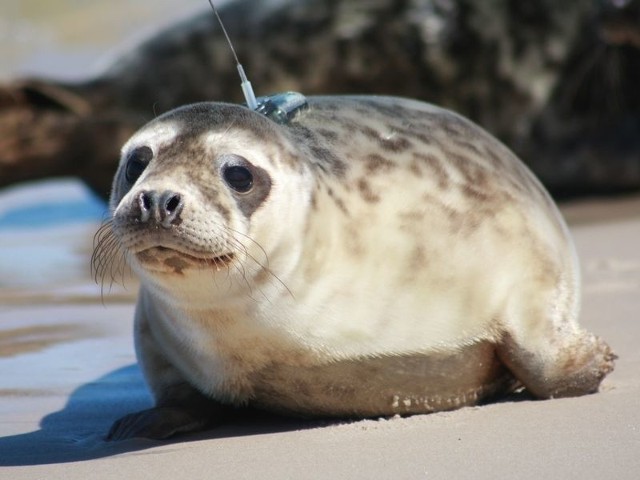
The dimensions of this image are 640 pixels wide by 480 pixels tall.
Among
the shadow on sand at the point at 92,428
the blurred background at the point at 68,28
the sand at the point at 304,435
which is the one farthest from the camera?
the blurred background at the point at 68,28

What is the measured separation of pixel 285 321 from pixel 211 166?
1.46 ft

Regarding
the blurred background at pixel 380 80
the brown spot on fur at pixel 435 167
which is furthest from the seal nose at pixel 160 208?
the blurred background at pixel 380 80

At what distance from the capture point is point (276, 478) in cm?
316

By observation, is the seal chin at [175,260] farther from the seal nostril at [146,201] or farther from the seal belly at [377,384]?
the seal belly at [377,384]

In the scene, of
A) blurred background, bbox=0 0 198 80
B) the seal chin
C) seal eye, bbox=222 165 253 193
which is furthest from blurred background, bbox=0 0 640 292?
the seal chin

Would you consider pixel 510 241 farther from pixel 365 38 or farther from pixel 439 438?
pixel 365 38

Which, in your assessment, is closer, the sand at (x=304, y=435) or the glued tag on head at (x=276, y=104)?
the sand at (x=304, y=435)

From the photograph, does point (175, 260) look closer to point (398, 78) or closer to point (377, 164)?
point (377, 164)

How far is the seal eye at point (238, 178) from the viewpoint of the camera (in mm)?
3574

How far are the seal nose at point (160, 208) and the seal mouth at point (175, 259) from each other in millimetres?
78

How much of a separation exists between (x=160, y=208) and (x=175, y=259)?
5.6 inches

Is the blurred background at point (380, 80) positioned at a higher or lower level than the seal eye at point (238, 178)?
higher

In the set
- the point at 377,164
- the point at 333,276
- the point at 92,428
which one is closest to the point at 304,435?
the point at 333,276

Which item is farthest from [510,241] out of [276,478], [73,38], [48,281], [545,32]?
[73,38]
